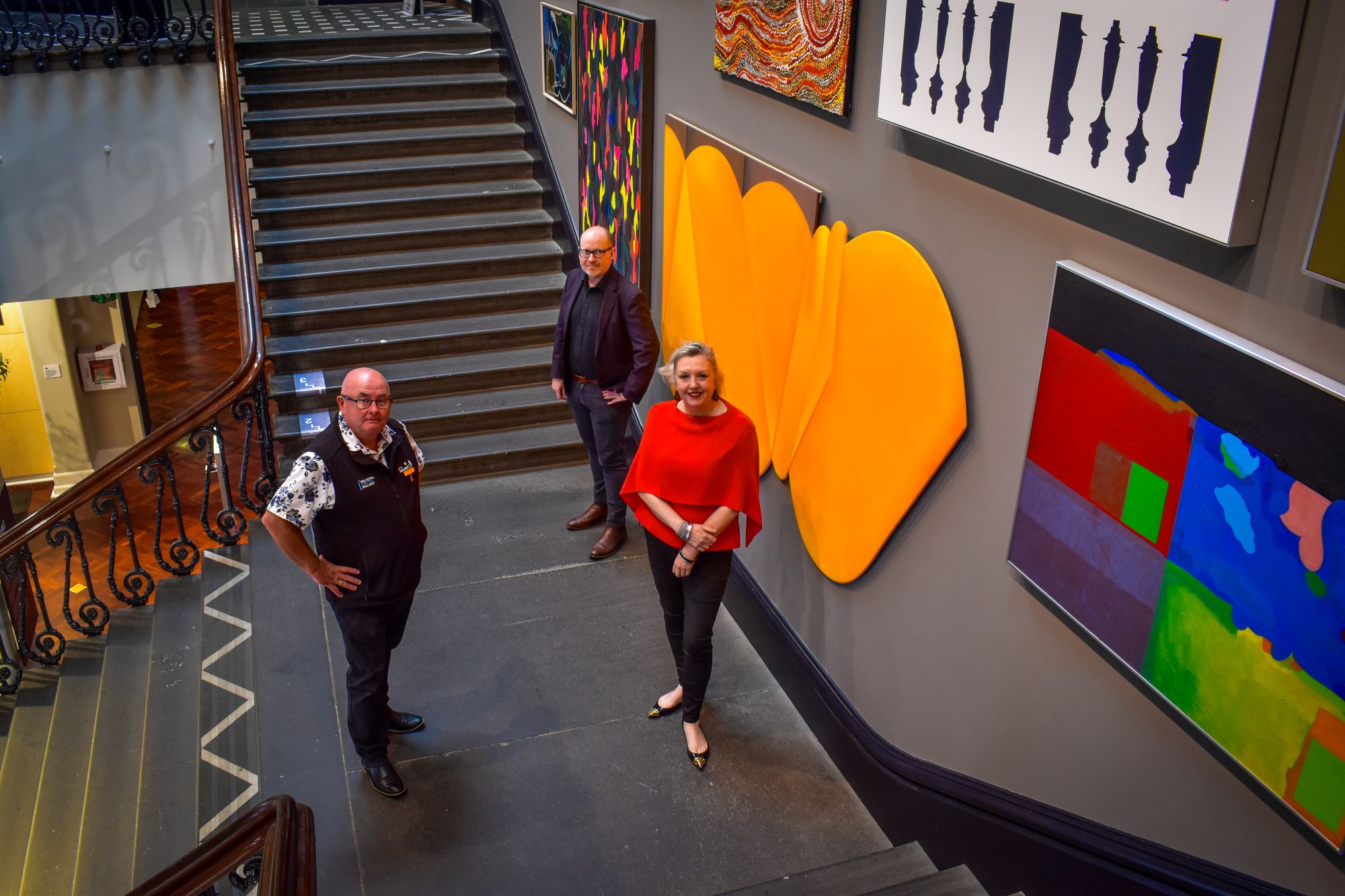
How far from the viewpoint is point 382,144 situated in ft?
25.9

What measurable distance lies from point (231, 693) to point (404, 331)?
299 cm

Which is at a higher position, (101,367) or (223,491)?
(223,491)

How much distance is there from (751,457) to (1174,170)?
192 centimetres

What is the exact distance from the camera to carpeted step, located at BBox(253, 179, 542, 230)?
7.46m

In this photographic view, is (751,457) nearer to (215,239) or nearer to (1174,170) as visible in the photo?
(1174,170)

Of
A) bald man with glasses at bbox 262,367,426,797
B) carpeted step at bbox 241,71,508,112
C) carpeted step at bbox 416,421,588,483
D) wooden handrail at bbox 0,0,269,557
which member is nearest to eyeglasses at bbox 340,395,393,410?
bald man with glasses at bbox 262,367,426,797

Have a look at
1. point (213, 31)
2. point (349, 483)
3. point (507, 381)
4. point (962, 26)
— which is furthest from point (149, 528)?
point (962, 26)

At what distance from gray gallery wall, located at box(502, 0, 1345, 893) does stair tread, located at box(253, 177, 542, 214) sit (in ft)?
11.9

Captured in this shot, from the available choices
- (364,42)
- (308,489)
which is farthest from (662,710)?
(364,42)

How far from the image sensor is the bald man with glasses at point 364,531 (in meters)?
3.52

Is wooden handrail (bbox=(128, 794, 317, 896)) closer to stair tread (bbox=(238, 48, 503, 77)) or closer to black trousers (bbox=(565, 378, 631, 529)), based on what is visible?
black trousers (bbox=(565, 378, 631, 529))

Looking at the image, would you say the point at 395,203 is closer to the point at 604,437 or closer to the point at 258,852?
the point at 604,437

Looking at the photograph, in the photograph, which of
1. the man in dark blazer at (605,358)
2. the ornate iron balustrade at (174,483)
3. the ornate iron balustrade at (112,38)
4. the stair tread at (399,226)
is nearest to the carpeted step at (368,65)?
the ornate iron balustrade at (112,38)

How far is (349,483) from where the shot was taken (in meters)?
3.60
